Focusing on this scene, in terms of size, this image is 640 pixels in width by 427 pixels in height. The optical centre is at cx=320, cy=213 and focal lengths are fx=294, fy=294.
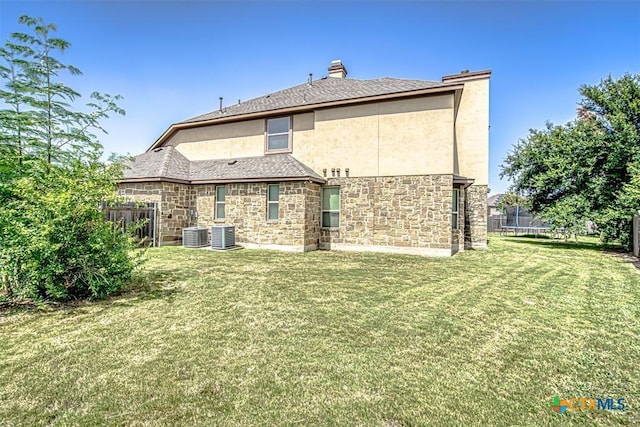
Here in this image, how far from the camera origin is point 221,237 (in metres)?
12.3

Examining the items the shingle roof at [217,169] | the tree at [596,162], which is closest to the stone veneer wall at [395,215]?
the shingle roof at [217,169]

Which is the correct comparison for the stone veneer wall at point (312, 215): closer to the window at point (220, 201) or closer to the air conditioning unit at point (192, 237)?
the window at point (220, 201)

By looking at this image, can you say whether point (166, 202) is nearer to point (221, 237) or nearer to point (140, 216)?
point (140, 216)

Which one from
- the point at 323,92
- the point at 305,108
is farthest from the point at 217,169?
the point at 323,92

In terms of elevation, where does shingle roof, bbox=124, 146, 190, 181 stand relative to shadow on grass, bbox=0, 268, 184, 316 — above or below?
above

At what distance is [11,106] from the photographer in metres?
7.08

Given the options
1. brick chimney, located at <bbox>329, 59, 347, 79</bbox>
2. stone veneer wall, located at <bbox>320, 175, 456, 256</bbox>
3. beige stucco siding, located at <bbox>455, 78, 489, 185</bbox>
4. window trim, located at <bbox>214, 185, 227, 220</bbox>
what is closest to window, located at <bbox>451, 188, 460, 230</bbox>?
stone veneer wall, located at <bbox>320, 175, 456, 256</bbox>

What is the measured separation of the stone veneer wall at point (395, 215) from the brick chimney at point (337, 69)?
8.15 m

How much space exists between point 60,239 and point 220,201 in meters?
8.91

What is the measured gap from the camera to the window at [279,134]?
1425 centimetres

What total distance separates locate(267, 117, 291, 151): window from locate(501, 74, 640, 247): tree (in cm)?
1374

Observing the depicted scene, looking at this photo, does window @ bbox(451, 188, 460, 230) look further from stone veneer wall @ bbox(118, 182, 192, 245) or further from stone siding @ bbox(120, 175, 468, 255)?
stone veneer wall @ bbox(118, 182, 192, 245)

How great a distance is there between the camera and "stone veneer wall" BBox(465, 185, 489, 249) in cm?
1452

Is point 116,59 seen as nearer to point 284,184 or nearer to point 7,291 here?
point 284,184
